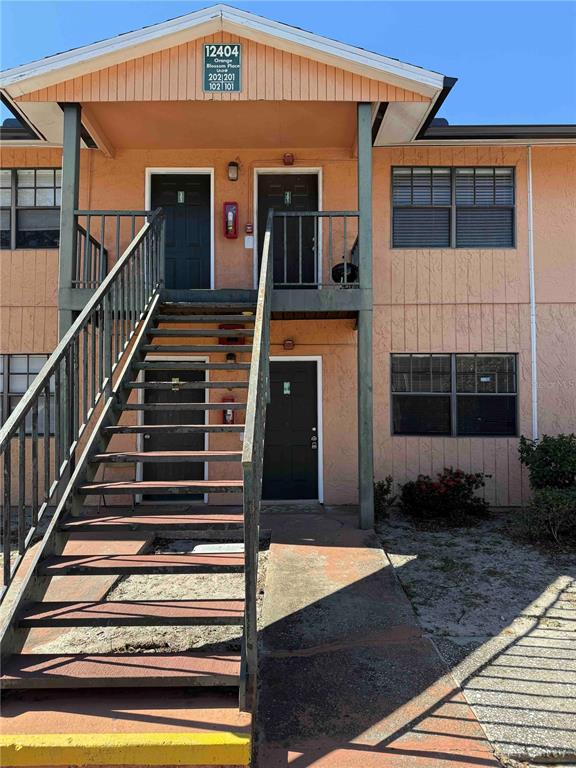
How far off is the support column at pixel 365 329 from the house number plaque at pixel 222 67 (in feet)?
5.26

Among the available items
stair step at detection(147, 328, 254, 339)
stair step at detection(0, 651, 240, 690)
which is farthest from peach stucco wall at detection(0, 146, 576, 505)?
stair step at detection(0, 651, 240, 690)

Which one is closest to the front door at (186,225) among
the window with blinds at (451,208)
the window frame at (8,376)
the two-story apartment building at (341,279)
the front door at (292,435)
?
the two-story apartment building at (341,279)

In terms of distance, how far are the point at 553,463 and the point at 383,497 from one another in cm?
233

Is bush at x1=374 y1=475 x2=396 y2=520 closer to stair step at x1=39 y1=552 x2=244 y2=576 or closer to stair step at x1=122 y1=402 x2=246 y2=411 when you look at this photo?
stair step at x1=122 y1=402 x2=246 y2=411

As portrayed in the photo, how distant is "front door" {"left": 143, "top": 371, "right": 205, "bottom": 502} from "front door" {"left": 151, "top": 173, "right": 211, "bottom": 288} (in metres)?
1.55

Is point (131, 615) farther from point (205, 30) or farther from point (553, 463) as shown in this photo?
point (205, 30)

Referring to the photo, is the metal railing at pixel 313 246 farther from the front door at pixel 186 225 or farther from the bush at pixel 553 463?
the bush at pixel 553 463

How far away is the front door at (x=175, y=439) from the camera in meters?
7.72

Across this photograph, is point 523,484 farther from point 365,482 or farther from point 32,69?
point 32,69

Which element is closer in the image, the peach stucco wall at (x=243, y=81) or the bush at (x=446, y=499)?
the peach stucco wall at (x=243, y=81)

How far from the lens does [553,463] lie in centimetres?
673

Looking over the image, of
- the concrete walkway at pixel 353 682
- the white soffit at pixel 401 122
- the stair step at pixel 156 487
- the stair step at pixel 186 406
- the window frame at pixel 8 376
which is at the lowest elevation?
the concrete walkway at pixel 353 682

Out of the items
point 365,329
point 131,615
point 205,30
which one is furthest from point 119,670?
point 205,30

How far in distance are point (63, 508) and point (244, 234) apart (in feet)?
17.7
